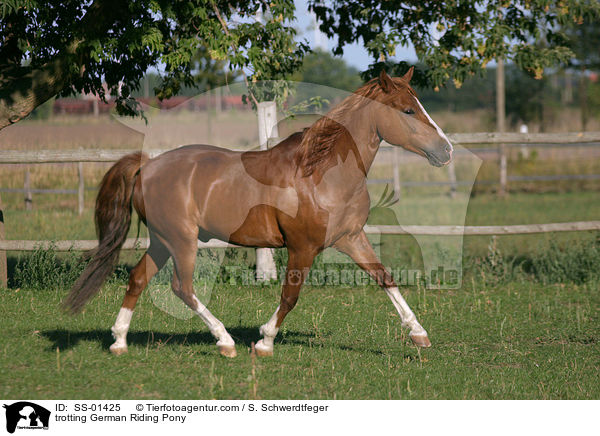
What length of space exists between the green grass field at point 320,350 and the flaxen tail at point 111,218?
2.07 ft

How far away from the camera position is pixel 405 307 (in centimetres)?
491

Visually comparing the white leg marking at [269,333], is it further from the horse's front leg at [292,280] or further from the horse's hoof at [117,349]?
the horse's hoof at [117,349]

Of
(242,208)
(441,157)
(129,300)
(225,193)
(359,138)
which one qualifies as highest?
(359,138)

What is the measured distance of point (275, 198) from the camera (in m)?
4.66

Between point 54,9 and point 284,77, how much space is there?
9.18 feet

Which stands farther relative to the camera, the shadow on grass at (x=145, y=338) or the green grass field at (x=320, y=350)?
the shadow on grass at (x=145, y=338)

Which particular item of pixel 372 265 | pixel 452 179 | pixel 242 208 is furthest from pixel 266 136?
pixel 452 179

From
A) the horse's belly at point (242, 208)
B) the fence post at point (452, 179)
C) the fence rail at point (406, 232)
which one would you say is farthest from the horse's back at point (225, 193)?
the fence post at point (452, 179)

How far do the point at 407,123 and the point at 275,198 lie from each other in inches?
43.1

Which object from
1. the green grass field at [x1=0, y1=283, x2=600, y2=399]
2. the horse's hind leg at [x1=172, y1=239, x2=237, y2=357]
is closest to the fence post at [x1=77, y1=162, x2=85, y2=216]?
the green grass field at [x1=0, y1=283, x2=600, y2=399]
